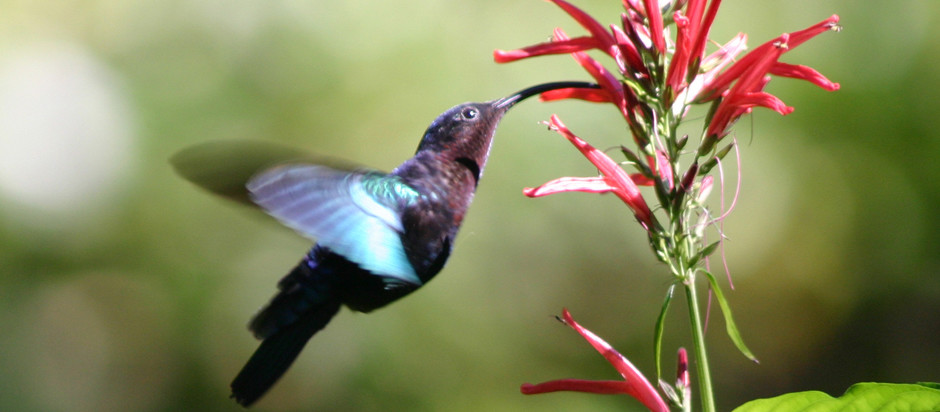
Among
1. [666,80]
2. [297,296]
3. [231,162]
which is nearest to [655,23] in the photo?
[666,80]

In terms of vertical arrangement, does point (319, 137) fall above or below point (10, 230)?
above

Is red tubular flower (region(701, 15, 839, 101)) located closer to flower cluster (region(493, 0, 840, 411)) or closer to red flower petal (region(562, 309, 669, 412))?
flower cluster (region(493, 0, 840, 411))

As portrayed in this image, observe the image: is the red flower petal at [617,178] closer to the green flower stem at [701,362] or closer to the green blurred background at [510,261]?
the green flower stem at [701,362]

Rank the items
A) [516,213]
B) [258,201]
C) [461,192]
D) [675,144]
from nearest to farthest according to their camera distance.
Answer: [675,144] → [258,201] → [461,192] → [516,213]

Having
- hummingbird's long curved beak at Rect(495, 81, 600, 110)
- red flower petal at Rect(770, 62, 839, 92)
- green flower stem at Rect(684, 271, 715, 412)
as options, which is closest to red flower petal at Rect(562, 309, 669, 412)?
green flower stem at Rect(684, 271, 715, 412)

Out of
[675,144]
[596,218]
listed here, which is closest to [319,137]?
[596,218]

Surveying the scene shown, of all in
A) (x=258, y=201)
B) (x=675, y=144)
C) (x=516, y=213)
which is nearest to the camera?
(x=675, y=144)

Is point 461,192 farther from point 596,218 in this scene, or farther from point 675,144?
point 596,218

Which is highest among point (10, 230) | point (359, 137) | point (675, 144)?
point (675, 144)
